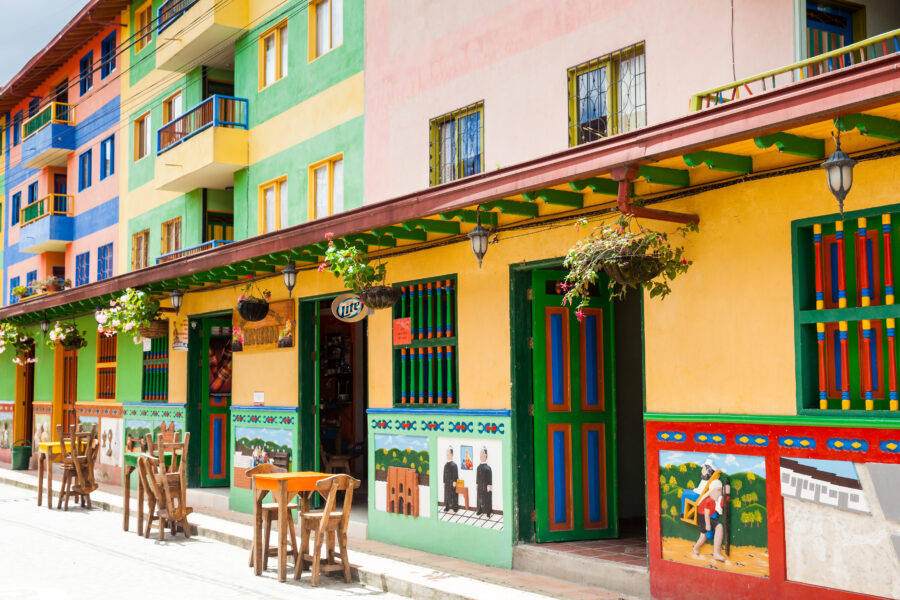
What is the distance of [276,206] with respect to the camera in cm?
1677

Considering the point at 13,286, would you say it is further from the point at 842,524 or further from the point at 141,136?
the point at 842,524

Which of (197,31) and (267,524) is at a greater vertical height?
(197,31)

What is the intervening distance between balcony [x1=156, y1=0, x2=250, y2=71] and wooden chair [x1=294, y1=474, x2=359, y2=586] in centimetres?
1057

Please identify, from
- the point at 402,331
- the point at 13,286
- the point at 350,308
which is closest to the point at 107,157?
the point at 13,286

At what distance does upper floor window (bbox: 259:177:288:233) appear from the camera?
16.7 metres

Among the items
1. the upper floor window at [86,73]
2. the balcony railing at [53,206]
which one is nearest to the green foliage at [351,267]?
the upper floor window at [86,73]

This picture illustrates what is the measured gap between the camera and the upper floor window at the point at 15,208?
105ft

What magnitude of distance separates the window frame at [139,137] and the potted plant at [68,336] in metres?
4.24

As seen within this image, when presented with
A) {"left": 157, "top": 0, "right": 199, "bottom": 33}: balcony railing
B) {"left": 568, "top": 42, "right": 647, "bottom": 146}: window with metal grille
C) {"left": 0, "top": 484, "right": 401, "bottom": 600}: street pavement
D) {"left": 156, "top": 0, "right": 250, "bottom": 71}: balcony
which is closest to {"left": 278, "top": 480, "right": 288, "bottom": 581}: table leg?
{"left": 0, "top": 484, "right": 401, "bottom": 600}: street pavement

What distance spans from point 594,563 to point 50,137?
908 inches

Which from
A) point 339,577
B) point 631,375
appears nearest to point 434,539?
point 339,577

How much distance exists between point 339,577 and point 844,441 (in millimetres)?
5615

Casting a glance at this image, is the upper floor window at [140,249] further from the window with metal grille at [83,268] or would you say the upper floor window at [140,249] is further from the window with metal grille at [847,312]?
the window with metal grille at [847,312]

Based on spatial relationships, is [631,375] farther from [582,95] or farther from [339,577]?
[339,577]
